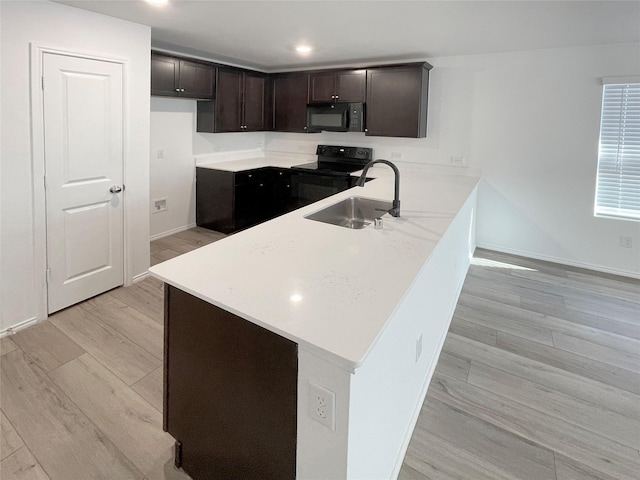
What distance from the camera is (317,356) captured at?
112cm

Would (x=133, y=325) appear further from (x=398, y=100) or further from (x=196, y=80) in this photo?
(x=398, y=100)

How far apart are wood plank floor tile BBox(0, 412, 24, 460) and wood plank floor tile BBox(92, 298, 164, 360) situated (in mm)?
773

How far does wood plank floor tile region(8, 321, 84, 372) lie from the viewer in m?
2.46

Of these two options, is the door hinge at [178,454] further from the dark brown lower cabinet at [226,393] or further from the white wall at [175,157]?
the white wall at [175,157]

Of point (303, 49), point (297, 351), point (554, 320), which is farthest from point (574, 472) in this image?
point (303, 49)

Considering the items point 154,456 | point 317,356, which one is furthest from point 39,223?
point 317,356

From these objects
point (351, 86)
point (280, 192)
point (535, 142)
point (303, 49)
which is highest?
point (303, 49)

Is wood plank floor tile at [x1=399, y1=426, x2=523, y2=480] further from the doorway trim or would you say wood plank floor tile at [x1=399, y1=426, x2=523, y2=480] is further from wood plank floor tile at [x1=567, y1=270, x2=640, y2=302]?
the doorway trim

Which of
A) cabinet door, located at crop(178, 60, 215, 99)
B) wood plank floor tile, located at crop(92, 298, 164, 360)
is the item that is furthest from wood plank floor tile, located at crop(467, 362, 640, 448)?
cabinet door, located at crop(178, 60, 215, 99)

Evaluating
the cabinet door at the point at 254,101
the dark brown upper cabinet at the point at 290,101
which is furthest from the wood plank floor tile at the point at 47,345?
the dark brown upper cabinet at the point at 290,101

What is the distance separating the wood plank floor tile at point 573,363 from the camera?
2.42 metres

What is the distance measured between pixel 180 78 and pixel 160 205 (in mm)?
1520

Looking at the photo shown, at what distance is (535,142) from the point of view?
4.28 meters

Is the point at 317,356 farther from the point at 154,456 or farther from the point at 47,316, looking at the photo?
the point at 47,316
